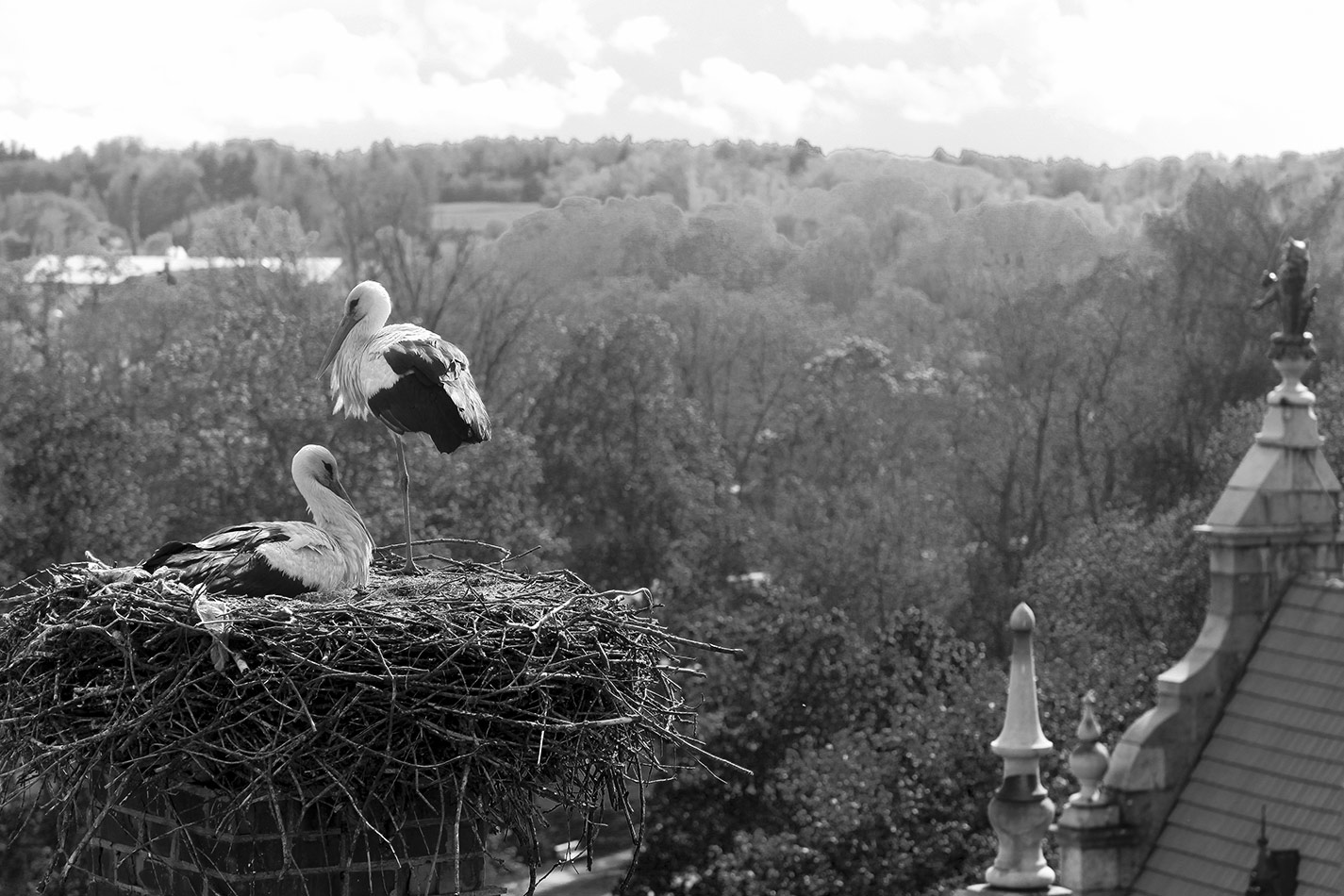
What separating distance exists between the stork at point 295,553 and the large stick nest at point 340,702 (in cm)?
21

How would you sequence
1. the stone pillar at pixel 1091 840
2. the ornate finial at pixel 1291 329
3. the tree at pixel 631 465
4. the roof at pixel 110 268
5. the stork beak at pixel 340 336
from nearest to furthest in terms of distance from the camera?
the stork beak at pixel 340 336 < the stone pillar at pixel 1091 840 < the ornate finial at pixel 1291 329 < the tree at pixel 631 465 < the roof at pixel 110 268

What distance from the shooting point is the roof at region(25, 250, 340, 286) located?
5528 centimetres

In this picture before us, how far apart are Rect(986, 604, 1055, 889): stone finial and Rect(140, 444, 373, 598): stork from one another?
30.7ft

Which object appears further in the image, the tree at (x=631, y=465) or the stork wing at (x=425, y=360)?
the tree at (x=631, y=465)

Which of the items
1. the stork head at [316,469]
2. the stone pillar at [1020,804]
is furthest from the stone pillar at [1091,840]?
the stork head at [316,469]

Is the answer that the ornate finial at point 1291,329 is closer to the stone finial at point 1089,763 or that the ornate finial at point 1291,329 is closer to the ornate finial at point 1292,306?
the ornate finial at point 1292,306

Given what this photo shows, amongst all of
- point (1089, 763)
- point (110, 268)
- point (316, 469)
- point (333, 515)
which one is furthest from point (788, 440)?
point (333, 515)

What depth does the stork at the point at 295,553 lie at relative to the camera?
8773 millimetres

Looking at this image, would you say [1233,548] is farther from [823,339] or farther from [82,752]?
[823,339]

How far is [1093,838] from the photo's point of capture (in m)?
18.4

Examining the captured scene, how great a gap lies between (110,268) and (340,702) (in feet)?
182

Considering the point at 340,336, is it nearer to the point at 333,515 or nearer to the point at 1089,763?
the point at 333,515

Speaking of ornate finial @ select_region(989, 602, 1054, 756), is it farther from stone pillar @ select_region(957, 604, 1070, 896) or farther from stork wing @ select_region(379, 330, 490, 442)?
stork wing @ select_region(379, 330, 490, 442)

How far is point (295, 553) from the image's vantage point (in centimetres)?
888
